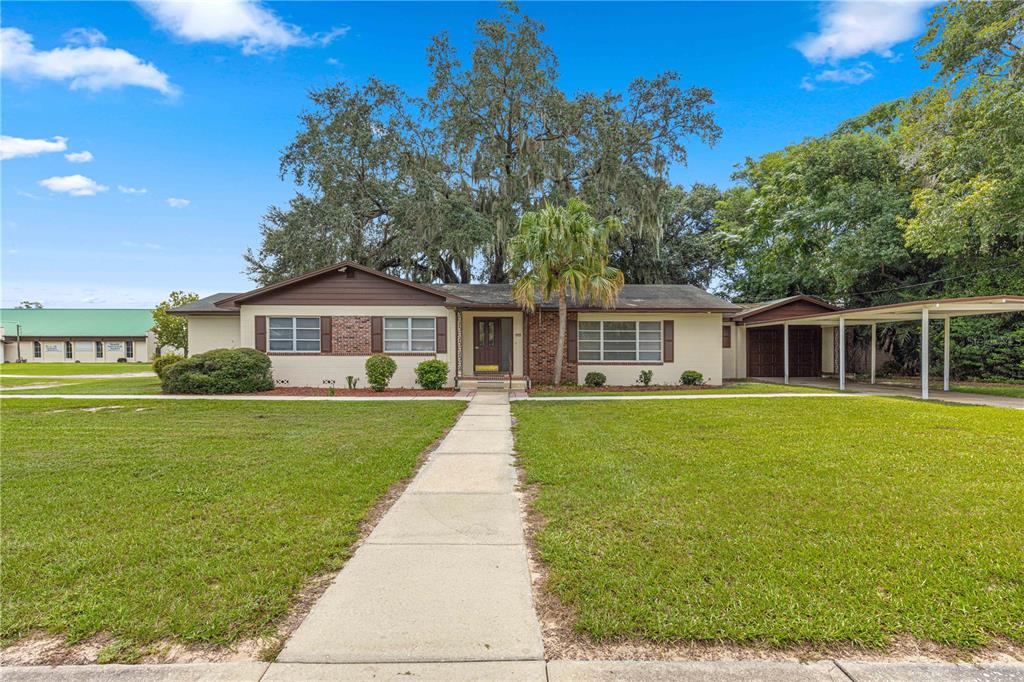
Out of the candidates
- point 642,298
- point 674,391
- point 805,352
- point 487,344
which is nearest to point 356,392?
point 487,344

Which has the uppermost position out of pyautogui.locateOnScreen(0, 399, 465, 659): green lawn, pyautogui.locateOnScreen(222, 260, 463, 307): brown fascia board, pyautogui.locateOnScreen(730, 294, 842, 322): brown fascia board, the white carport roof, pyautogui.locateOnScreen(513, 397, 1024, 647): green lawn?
A: pyautogui.locateOnScreen(222, 260, 463, 307): brown fascia board

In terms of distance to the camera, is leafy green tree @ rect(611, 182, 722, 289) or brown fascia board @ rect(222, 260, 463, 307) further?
leafy green tree @ rect(611, 182, 722, 289)

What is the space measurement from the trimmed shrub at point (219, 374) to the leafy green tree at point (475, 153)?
662cm

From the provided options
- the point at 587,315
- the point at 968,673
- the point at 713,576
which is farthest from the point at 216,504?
the point at 587,315

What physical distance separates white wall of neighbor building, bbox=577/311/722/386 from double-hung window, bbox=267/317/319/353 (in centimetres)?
874

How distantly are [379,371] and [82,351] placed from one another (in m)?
36.8

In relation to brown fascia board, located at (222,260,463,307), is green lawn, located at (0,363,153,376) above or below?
below

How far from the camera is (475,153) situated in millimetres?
20578

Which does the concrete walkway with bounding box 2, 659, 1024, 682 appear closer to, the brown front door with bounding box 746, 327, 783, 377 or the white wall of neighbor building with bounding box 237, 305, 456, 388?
the white wall of neighbor building with bounding box 237, 305, 456, 388

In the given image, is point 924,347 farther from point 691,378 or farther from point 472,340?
point 472,340

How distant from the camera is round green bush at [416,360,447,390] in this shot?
1462cm

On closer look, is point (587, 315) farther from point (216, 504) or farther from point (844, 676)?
point (844, 676)

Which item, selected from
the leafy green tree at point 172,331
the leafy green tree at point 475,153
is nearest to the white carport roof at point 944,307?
the leafy green tree at point 475,153

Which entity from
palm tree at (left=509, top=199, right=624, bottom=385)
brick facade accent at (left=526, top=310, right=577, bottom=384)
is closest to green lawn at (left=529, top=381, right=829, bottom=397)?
brick facade accent at (left=526, top=310, right=577, bottom=384)
